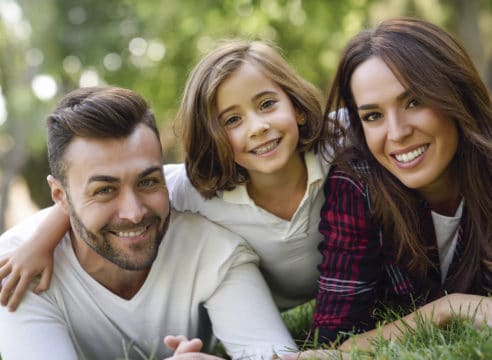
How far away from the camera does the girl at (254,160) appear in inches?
126

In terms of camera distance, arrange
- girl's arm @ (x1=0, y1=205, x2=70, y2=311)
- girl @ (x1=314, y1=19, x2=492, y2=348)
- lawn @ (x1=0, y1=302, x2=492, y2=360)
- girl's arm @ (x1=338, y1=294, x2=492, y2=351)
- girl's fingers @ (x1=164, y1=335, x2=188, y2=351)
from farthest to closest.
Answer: girl's arm @ (x1=0, y1=205, x2=70, y2=311), girl @ (x1=314, y1=19, x2=492, y2=348), girl's fingers @ (x1=164, y1=335, x2=188, y2=351), girl's arm @ (x1=338, y1=294, x2=492, y2=351), lawn @ (x1=0, y1=302, x2=492, y2=360)

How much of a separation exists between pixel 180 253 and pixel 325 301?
74 centimetres

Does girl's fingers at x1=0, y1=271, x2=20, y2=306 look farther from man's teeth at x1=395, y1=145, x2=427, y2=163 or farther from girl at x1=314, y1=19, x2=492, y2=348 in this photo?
man's teeth at x1=395, y1=145, x2=427, y2=163

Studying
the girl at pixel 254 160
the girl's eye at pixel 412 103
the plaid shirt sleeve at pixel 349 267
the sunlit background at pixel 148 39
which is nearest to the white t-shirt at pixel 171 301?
the girl at pixel 254 160

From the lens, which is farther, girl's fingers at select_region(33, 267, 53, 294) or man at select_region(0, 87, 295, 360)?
girl's fingers at select_region(33, 267, 53, 294)

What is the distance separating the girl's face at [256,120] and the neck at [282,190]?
113 mm

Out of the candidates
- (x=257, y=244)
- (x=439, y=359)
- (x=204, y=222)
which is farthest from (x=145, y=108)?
(x=439, y=359)

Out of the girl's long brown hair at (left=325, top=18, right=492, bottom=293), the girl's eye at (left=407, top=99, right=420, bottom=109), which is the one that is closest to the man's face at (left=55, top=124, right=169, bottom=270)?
the girl's long brown hair at (left=325, top=18, right=492, bottom=293)

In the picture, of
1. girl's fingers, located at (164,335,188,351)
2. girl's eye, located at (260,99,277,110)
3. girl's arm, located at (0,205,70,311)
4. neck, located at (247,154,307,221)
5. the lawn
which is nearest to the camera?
the lawn

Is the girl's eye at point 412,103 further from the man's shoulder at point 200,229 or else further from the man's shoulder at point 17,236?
the man's shoulder at point 17,236

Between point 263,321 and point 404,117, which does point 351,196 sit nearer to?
point 404,117

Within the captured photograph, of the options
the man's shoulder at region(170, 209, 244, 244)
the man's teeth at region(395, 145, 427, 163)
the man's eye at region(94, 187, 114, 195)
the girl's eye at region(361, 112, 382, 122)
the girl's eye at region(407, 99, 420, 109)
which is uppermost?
the girl's eye at region(407, 99, 420, 109)

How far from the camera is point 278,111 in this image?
3.23 meters

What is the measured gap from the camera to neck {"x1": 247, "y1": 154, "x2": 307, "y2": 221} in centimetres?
338
